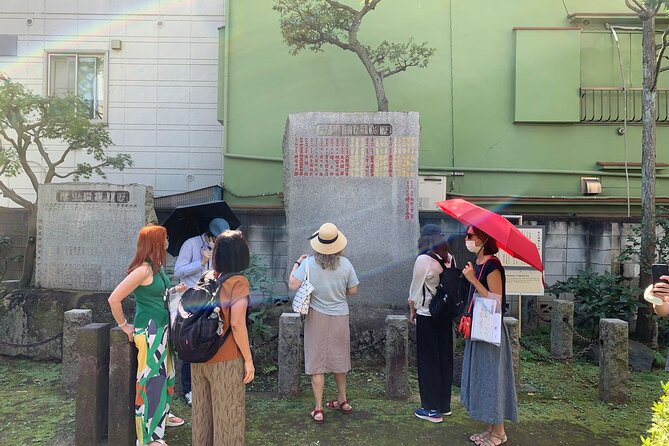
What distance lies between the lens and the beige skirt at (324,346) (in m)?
4.64

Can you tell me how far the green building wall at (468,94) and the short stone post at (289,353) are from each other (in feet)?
17.0

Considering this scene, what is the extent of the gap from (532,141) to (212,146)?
7163 millimetres

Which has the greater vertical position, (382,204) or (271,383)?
(382,204)

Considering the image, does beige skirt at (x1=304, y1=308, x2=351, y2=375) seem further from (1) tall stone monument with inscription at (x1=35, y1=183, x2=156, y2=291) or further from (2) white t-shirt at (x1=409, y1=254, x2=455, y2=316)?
(1) tall stone monument with inscription at (x1=35, y1=183, x2=156, y2=291)

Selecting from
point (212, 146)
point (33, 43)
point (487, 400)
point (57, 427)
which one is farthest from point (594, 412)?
point (33, 43)

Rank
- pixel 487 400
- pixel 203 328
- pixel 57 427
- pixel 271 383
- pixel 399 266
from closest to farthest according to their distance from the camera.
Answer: pixel 203 328
pixel 487 400
pixel 57 427
pixel 271 383
pixel 399 266

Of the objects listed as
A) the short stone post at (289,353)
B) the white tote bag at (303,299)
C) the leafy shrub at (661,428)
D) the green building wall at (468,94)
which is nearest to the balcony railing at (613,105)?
the green building wall at (468,94)

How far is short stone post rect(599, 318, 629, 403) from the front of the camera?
524 cm

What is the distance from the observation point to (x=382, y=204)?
284 inches

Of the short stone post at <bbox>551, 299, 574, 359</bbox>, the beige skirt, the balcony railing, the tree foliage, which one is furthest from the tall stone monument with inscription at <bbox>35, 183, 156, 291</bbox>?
the balcony railing

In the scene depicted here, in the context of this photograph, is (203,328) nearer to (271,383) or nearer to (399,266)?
(271,383)

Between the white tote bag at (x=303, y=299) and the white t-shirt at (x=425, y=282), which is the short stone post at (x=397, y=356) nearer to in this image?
the white t-shirt at (x=425, y=282)

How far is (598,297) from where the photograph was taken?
286 inches

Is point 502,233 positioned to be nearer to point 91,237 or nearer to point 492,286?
point 492,286
